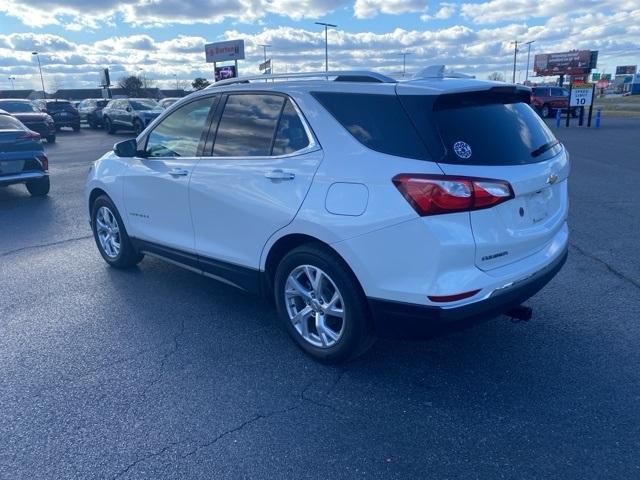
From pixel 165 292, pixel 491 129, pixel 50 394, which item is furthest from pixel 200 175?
pixel 491 129

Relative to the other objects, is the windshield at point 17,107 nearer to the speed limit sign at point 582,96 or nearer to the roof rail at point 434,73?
the roof rail at point 434,73

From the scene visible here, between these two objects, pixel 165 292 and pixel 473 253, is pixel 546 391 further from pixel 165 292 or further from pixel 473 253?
pixel 165 292

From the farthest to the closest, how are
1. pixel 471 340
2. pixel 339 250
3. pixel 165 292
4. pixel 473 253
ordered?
pixel 165 292 < pixel 471 340 < pixel 339 250 < pixel 473 253

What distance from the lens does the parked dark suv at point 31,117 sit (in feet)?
69.8

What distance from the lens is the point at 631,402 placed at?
125 inches

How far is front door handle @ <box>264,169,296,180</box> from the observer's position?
356 cm

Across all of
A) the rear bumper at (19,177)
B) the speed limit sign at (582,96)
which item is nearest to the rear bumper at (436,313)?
the rear bumper at (19,177)

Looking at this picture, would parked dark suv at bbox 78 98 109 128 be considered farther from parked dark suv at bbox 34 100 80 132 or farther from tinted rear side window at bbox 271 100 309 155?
tinted rear side window at bbox 271 100 309 155

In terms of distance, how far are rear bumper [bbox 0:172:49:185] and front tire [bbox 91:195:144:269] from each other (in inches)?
185

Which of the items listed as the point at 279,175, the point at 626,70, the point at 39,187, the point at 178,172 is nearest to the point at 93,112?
the point at 39,187

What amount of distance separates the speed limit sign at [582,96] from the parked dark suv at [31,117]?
77.7 ft

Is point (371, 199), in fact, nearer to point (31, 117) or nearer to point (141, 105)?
point (31, 117)

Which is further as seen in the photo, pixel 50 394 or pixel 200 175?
pixel 200 175

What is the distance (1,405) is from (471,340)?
3.13 metres
